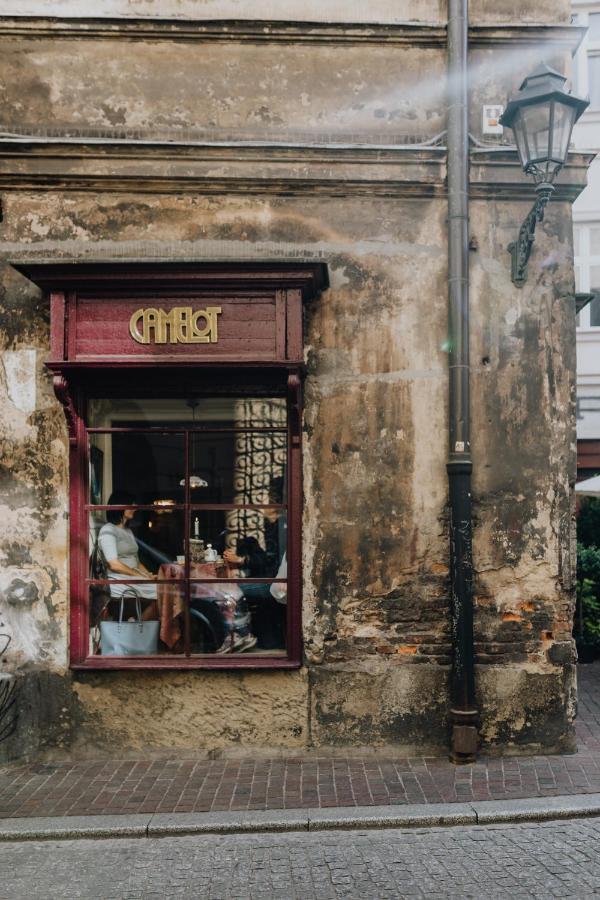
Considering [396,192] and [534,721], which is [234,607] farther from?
[396,192]

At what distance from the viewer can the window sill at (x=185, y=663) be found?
649 cm

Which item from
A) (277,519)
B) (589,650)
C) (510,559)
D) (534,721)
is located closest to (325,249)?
(277,519)

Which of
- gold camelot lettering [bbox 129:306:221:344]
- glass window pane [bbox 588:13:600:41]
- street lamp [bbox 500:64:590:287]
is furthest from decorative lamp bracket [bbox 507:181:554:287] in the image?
glass window pane [bbox 588:13:600:41]

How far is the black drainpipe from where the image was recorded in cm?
636

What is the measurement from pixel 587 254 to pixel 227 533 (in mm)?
11136

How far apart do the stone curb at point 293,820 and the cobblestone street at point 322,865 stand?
2.4 inches

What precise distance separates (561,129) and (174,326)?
3.21 m

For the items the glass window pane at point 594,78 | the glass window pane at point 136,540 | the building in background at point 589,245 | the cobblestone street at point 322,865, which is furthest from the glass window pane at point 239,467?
the glass window pane at point 594,78

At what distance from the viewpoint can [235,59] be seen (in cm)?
677

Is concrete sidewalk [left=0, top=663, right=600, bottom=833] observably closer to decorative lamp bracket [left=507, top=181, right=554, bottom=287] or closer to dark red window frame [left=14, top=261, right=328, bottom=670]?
dark red window frame [left=14, top=261, right=328, bottom=670]

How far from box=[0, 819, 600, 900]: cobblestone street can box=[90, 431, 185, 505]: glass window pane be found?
267cm

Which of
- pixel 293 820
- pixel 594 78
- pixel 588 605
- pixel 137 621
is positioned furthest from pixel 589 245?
pixel 293 820

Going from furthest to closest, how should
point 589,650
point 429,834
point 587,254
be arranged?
point 587,254 < point 589,650 < point 429,834

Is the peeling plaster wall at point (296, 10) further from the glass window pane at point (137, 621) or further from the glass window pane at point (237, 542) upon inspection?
the glass window pane at point (137, 621)
